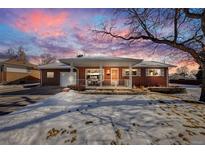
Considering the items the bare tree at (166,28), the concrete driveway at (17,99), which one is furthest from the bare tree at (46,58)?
the bare tree at (166,28)

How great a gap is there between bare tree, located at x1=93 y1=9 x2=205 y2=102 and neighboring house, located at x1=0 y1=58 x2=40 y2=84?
2289 cm

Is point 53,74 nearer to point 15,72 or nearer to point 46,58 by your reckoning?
point 15,72

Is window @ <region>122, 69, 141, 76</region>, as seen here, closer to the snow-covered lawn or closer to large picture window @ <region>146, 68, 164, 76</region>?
large picture window @ <region>146, 68, 164, 76</region>

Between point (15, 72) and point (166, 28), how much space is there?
28.1 meters

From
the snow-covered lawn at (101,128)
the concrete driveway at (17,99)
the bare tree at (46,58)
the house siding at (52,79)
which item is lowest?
the snow-covered lawn at (101,128)

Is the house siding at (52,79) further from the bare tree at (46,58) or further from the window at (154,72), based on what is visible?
the bare tree at (46,58)

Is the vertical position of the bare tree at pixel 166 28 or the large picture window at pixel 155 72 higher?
the bare tree at pixel 166 28

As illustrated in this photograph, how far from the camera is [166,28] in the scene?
39.6ft

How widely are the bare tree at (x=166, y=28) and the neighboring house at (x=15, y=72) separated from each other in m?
22.9

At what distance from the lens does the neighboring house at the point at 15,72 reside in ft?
92.5

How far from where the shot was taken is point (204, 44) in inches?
446
